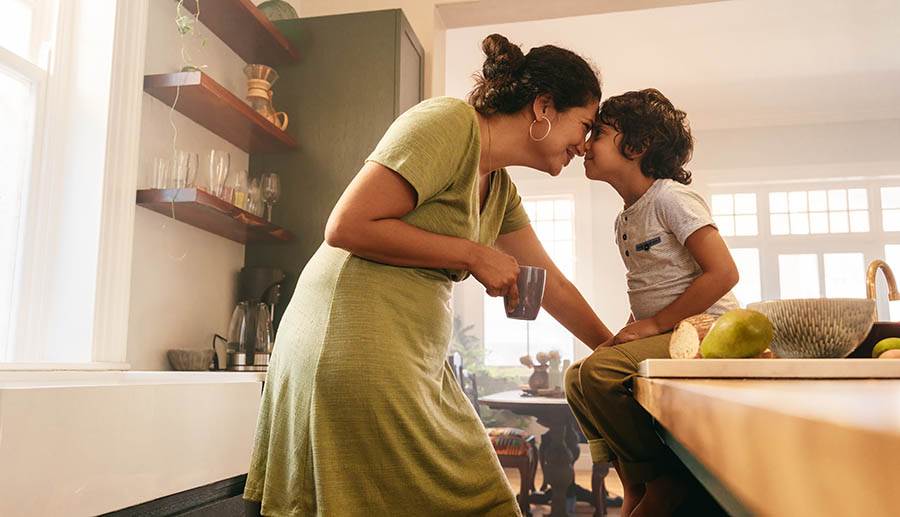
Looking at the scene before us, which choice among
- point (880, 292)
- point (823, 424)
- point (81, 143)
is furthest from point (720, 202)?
point (823, 424)

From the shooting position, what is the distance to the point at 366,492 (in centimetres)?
110

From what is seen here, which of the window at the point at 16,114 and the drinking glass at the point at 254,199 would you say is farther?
the drinking glass at the point at 254,199

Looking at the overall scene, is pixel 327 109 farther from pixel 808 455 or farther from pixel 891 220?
pixel 891 220

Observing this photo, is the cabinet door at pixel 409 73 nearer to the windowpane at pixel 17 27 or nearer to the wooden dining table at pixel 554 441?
the windowpane at pixel 17 27

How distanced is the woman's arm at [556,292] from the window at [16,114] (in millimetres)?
1306

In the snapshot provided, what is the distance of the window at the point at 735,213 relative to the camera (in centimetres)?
667

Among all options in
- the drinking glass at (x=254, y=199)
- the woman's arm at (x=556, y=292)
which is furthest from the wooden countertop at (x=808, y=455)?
the drinking glass at (x=254, y=199)

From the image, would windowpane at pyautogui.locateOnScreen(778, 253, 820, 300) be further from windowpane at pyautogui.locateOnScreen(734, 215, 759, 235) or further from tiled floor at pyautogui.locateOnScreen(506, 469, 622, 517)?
tiled floor at pyautogui.locateOnScreen(506, 469, 622, 517)

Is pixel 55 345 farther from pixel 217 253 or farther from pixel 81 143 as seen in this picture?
pixel 217 253

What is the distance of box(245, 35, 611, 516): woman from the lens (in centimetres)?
111

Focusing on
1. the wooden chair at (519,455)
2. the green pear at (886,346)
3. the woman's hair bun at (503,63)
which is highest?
the woman's hair bun at (503,63)

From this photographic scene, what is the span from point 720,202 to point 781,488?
704cm

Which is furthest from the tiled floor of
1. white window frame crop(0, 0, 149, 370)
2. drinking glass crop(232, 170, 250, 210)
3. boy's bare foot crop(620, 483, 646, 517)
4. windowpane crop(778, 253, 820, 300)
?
white window frame crop(0, 0, 149, 370)

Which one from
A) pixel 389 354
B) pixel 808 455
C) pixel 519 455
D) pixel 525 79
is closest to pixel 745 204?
pixel 519 455
